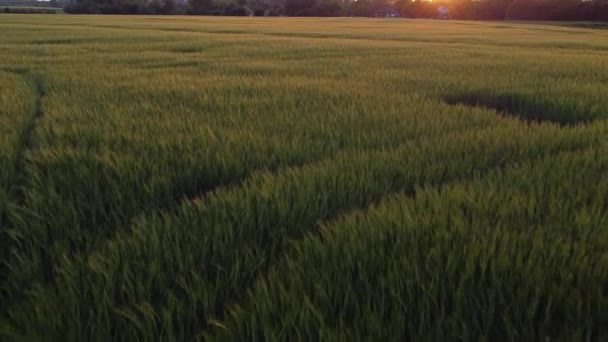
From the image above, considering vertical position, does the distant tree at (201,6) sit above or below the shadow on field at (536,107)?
above

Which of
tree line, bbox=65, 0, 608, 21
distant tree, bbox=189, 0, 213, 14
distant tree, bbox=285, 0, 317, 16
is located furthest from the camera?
distant tree, bbox=285, 0, 317, 16

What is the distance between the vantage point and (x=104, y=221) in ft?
5.22

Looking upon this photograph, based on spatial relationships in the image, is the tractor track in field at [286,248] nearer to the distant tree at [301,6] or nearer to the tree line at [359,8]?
the tree line at [359,8]

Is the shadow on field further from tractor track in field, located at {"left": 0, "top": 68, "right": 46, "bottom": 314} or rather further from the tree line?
the tree line

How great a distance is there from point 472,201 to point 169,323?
2.96 ft

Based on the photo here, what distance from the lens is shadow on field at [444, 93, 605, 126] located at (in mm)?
3332

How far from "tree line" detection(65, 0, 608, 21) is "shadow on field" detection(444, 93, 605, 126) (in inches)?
1841

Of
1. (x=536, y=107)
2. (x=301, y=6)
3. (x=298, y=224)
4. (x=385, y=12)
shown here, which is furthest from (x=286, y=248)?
(x=385, y=12)

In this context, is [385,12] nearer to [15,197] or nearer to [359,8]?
[359,8]

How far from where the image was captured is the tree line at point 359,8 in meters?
45.2

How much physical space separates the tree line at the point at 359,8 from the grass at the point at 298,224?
48.9 meters

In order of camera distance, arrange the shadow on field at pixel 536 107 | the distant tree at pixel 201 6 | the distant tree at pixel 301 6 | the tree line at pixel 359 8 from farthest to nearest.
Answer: the distant tree at pixel 301 6, the distant tree at pixel 201 6, the tree line at pixel 359 8, the shadow on field at pixel 536 107

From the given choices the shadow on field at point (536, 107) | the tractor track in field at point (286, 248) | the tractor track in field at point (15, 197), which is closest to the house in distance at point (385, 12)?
the shadow on field at point (536, 107)

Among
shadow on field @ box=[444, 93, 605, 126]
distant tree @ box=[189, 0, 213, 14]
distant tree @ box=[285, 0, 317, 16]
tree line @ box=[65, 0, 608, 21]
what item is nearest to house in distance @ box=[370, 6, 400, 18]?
tree line @ box=[65, 0, 608, 21]
